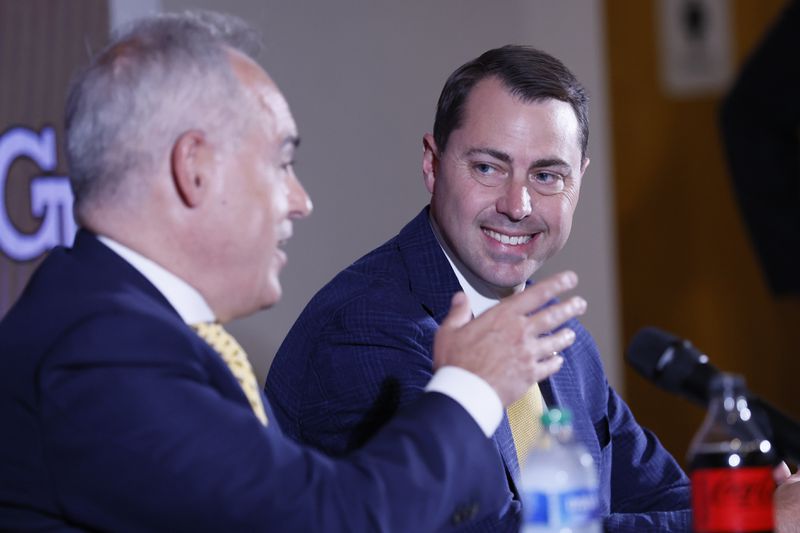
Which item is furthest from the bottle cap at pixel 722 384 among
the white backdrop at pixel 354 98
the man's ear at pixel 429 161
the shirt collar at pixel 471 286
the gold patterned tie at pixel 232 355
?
the white backdrop at pixel 354 98

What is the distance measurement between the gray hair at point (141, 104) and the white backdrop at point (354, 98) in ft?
5.71

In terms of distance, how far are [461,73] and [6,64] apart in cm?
121

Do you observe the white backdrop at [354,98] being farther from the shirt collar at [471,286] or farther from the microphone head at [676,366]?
the microphone head at [676,366]

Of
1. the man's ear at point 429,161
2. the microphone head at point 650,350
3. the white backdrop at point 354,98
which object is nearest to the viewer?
the microphone head at point 650,350

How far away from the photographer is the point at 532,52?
2135 millimetres

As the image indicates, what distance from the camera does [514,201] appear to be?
204cm

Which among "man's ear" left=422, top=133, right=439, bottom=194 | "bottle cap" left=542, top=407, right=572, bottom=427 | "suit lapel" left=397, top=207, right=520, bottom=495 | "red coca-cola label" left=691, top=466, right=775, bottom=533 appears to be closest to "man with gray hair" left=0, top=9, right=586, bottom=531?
"bottle cap" left=542, top=407, right=572, bottom=427

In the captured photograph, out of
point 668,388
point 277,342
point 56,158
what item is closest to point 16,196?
point 56,158

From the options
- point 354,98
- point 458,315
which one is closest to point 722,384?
point 458,315

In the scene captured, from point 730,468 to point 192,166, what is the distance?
0.65m

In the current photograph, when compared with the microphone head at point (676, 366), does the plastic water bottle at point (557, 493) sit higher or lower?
lower

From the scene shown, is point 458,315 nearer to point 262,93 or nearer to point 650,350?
point 650,350

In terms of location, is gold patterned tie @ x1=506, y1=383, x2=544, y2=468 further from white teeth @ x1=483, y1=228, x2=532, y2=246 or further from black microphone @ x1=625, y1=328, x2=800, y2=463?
black microphone @ x1=625, y1=328, x2=800, y2=463

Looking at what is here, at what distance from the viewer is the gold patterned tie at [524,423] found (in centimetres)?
187
